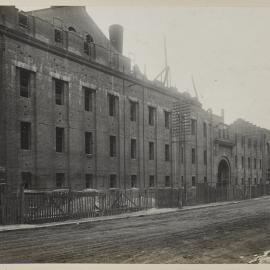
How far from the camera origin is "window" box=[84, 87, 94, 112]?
98.1ft

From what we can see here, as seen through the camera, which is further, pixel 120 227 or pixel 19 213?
pixel 19 213

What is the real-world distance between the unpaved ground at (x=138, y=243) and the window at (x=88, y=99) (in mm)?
11879

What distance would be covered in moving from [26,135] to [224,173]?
3194 cm

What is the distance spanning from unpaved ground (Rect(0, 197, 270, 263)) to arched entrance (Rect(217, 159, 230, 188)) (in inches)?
1255

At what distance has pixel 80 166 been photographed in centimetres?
2850

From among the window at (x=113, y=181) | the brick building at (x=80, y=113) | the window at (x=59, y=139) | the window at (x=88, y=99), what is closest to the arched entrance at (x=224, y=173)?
the brick building at (x=80, y=113)

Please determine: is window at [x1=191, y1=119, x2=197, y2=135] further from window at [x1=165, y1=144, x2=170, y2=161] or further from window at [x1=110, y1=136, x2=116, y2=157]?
window at [x1=110, y1=136, x2=116, y2=157]

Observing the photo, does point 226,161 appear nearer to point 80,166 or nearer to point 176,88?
point 176,88

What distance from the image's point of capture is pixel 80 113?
28828 mm

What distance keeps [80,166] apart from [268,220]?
467 inches

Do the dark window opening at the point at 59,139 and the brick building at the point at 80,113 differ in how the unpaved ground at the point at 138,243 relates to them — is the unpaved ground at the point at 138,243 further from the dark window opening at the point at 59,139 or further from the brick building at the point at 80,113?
the dark window opening at the point at 59,139

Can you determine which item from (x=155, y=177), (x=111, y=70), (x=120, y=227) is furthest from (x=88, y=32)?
(x=120, y=227)

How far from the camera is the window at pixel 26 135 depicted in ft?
81.2

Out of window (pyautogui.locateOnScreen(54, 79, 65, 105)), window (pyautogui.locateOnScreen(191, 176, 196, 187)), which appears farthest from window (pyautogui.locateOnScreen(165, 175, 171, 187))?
window (pyautogui.locateOnScreen(54, 79, 65, 105))
